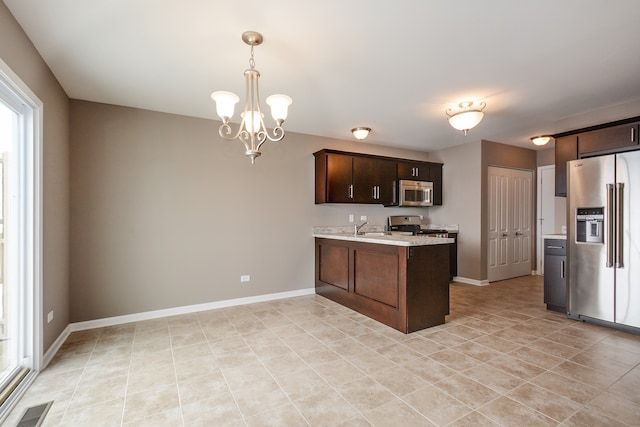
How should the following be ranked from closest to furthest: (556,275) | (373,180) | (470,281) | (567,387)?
1. (567,387)
2. (556,275)
3. (373,180)
4. (470,281)

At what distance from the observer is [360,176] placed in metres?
5.03

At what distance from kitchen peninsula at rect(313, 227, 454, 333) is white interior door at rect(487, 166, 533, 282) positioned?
2.70 meters

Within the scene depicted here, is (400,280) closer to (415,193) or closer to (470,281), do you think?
(415,193)

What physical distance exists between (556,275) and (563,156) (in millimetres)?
1572

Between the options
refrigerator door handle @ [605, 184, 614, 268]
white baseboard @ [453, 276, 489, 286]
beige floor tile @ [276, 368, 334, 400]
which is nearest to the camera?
beige floor tile @ [276, 368, 334, 400]

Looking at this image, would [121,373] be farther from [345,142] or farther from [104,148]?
[345,142]

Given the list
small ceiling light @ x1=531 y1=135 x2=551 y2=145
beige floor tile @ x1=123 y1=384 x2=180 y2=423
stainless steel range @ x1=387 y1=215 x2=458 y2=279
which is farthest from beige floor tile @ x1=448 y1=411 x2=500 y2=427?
small ceiling light @ x1=531 y1=135 x2=551 y2=145

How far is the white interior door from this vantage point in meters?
5.54

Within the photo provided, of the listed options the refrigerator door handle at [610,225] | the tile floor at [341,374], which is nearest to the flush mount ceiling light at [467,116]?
the refrigerator door handle at [610,225]

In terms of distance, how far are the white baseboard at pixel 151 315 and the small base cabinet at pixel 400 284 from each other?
120cm

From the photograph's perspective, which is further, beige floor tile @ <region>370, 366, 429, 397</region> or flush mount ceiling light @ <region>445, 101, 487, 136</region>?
flush mount ceiling light @ <region>445, 101, 487, 136</region>

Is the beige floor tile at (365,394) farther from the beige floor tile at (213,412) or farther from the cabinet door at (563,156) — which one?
the cabinet door at (563,156)

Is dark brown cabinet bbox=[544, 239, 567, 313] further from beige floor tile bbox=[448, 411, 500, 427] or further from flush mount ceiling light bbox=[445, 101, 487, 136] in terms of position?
beige floor tile bbox=[448, 411, 500, 427]

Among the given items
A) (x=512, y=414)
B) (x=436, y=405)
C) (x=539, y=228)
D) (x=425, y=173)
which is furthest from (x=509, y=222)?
(x=436, y=405)
